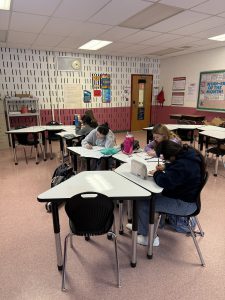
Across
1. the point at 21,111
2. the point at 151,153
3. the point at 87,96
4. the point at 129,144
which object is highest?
the point at 87,96

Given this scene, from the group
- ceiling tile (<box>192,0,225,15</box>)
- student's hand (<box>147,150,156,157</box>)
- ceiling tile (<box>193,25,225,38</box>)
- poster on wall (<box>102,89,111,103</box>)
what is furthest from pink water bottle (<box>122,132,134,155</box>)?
poster on wall (<box>102,89,111,103</box>)

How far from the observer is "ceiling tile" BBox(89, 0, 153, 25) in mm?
3104

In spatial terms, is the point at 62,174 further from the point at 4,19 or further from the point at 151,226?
the point at 4,19

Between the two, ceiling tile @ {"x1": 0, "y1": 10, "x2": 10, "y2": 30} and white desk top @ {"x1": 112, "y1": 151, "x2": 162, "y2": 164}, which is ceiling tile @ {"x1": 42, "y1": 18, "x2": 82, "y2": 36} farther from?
white desk top @ {"x1": 112, "y1": 151, "x2": 162, "y2": 164}

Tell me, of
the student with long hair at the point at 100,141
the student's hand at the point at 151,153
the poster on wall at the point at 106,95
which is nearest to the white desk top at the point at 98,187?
the student's hand at the point at 151,153

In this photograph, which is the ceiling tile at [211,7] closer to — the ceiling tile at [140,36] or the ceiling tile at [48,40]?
the ceiling tile at [140,36]

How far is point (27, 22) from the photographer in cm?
386

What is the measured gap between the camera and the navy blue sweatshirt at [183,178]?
1.79 m

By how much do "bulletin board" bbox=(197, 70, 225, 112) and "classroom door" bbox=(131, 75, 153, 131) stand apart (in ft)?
7.06

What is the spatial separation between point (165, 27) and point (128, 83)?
3.93 m

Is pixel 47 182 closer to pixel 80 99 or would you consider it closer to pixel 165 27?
pixel 165 27

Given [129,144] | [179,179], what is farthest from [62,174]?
[179,179]

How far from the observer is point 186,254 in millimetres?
2143

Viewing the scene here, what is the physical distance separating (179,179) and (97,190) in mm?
689
